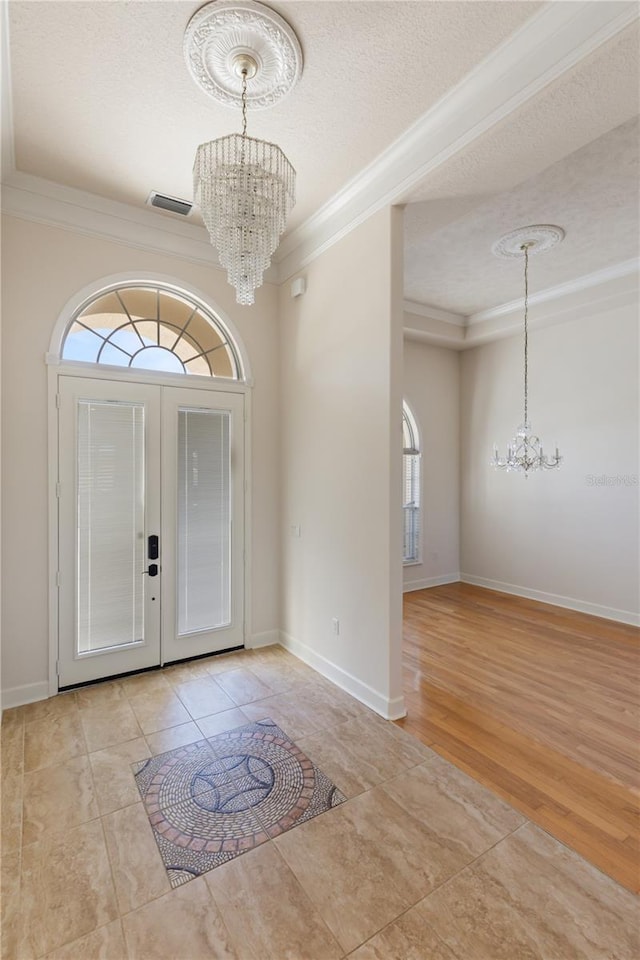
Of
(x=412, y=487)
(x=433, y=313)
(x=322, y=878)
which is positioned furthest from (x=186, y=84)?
(x=412, y=487)

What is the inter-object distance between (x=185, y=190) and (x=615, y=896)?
4522 millimetres

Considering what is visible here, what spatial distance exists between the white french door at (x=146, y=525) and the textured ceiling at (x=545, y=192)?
230 cm

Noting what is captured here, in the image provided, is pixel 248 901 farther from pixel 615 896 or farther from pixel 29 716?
pixel 29 716

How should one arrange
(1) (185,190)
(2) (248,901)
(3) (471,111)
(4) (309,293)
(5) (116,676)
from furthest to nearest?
1. (4) (309,293)
2. (5) (116,676)
3. (1) (185,190)
4. (3) (471,111)
5. (2) (248,901)

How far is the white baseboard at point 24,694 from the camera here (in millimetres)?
3050

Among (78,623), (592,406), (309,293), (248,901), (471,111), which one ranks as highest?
(471,111)

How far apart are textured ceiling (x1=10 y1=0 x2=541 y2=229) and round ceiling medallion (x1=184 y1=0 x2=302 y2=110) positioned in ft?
0.19

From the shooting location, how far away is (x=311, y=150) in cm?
281

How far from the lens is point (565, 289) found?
4969 mm

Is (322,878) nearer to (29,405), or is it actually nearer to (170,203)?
(29,405)

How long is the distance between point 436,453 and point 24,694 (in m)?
5.34

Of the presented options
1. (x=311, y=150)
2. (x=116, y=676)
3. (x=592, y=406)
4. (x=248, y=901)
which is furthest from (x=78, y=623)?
(x=592, y=406)

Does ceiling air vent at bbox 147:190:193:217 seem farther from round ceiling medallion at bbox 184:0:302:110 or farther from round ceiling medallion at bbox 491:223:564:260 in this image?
round ceiling medallion at bbox 491:223:564:260

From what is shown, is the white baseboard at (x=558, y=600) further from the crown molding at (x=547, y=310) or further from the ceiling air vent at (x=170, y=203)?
the ceiling air vent at (x=170, y=203)
